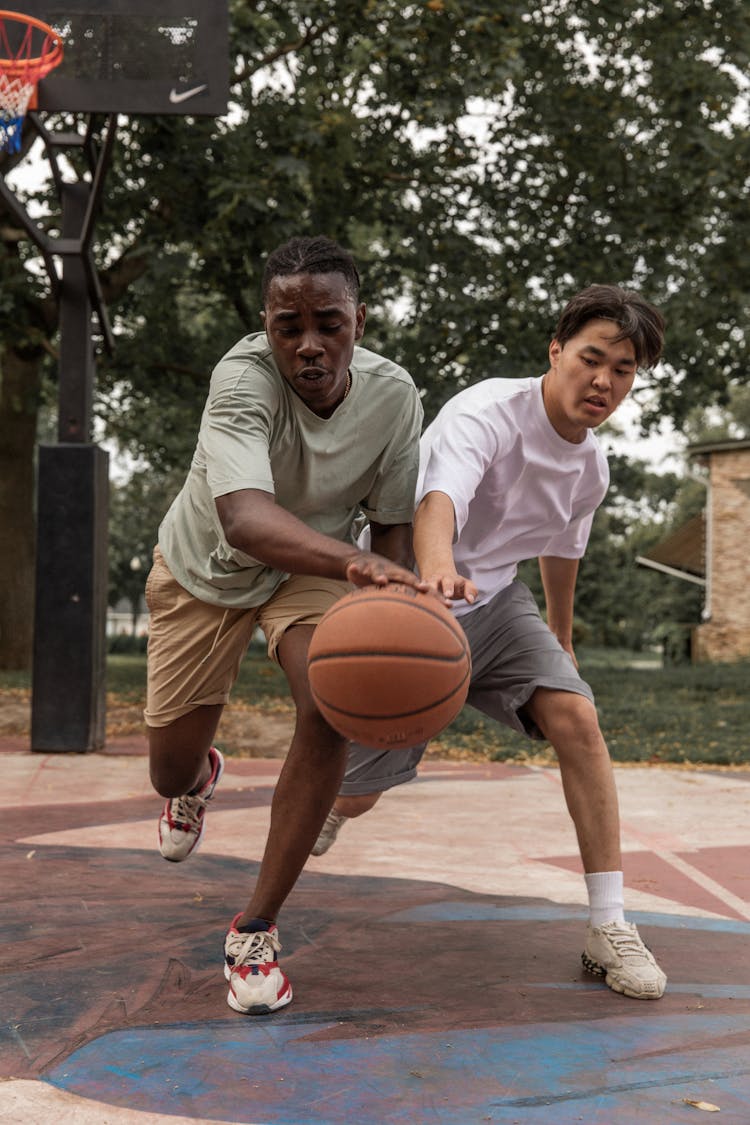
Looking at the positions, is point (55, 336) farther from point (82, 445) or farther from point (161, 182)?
point (82, 445)

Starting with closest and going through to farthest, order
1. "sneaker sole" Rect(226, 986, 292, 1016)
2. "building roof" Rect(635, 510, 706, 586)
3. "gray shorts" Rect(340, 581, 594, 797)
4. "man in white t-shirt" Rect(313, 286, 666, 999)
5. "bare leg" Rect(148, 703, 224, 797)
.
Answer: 1. "sneaker sole" Rect(226, 986, 292, 1016)
2. "man in white t-shirt" Rect(313, 286, 666, 999)
3. "gray shorts" Rect(340, 581, 594, 797)
4. "bare leg" Rect(148, 703, 224, 797)
5. "building roof" Rect(635, 510, 706, 586)

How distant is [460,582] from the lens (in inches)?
116

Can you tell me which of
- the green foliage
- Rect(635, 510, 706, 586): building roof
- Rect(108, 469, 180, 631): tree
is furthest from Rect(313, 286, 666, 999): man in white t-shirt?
Rect(108, 469, 180, 631): tree

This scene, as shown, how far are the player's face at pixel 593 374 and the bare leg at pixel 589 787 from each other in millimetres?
880

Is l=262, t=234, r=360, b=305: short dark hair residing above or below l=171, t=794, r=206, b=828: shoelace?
above

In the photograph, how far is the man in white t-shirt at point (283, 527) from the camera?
2.97 meters

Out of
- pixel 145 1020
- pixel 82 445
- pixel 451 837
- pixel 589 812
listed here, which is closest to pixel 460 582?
pixel 589 812

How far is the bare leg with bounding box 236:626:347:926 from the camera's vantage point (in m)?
3.10

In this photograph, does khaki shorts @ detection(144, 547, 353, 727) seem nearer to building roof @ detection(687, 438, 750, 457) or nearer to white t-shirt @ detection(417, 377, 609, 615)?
white t-shirt @ detection(417, 377, 609, 615)

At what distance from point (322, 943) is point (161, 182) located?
8.84m

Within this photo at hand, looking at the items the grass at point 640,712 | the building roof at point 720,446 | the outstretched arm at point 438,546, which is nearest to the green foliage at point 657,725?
the grass at point 640,712

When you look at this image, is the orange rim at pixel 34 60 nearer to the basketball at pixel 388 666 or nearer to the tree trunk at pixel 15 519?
the basketball at pixel 388 666

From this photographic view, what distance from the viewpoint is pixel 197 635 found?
3.60 m

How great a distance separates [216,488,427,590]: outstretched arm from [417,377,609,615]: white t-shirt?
586 mm
